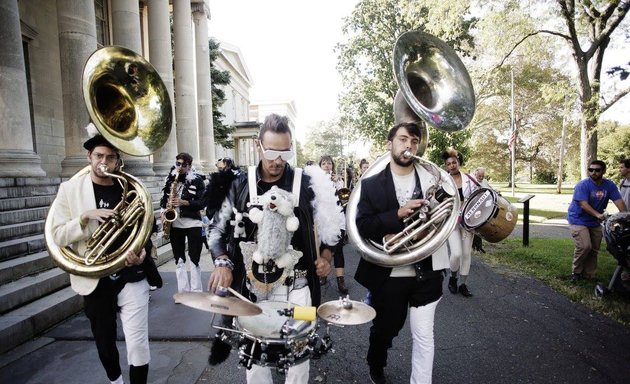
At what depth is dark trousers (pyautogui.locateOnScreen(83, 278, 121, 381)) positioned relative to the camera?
2.68 metres

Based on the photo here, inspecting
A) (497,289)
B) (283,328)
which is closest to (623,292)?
(497,289)

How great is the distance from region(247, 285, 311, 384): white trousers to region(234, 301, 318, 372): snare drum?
251mm

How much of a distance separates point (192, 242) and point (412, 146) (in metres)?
3.82

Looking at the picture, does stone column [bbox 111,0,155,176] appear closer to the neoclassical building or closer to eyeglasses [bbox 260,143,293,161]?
the neoclassical building

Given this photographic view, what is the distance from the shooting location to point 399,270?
9.53 ft

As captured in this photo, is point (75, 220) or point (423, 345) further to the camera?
point (423, 345)

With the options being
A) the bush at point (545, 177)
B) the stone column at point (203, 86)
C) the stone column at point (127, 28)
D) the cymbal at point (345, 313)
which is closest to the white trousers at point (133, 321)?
the cymbal at point (345, 313)

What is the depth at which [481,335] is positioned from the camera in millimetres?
4203

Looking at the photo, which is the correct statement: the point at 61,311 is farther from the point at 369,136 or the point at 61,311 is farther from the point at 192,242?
the point at 369,136

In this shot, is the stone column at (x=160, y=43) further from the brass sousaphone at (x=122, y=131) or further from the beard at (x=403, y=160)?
the beard at (x=403, y=160)

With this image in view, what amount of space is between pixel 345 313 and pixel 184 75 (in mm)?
14525

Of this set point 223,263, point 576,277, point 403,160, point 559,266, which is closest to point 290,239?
point 223,263

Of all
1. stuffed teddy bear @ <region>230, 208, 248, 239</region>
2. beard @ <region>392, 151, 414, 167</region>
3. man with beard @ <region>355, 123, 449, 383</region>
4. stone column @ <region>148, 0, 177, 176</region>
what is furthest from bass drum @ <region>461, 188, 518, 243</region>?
stone column @ <region>148, 0, 177, 176</region>

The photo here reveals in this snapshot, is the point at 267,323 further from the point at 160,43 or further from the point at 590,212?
the point at 160,43
